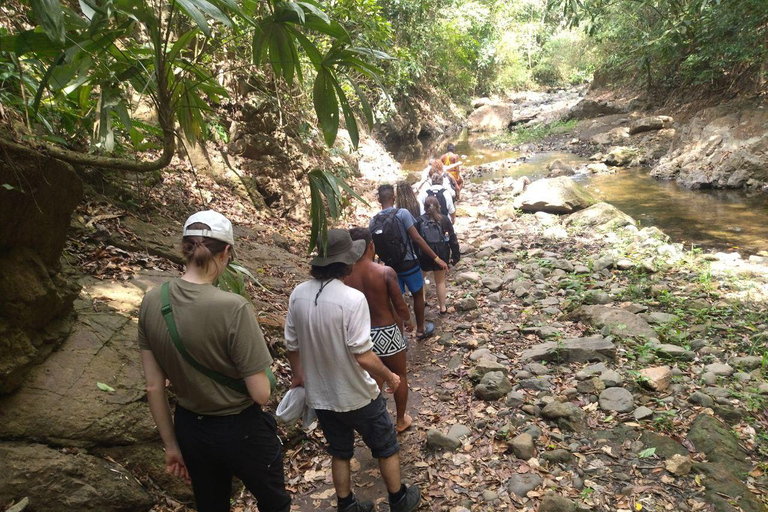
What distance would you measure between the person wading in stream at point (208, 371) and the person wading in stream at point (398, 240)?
3002mm

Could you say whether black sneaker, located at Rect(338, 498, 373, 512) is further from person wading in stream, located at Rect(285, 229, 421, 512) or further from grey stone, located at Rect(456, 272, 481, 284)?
grey stone, located at Rect(456, 272, 481, 284)

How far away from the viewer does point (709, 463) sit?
337cm

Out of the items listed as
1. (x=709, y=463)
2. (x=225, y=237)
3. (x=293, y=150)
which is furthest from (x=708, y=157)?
(x=225, y=237)

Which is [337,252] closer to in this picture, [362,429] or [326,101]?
[326,101]

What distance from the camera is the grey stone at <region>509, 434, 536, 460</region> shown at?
362 cm

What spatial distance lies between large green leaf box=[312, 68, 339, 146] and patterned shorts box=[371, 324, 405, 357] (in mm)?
1520

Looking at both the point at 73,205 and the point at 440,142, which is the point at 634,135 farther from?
the point at 73,205

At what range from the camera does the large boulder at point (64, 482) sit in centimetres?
242

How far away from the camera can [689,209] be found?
11750 mm

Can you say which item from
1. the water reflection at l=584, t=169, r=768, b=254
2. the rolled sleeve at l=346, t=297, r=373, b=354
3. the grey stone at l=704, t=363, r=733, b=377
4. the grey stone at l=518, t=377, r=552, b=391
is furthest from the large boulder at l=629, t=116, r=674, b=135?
the rolled sleeve at l=346, t=297, r=373, b=354

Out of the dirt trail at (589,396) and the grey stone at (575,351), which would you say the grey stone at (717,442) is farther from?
the grey stone at (575,351)

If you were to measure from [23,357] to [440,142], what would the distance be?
2438 centimetres

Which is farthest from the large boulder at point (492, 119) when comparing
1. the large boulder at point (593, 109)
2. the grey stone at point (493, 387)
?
the grey stone at point (493, 387)

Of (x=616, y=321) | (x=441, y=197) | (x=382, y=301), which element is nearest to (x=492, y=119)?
(x=441, y=197)
